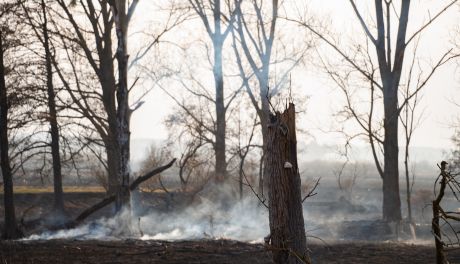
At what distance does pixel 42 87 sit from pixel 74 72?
4.16 metres

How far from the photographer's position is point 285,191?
6668 millimetres

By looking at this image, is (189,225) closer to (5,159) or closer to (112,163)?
(112,163)

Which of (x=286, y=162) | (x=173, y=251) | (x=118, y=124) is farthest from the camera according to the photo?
(x=118, y=124)

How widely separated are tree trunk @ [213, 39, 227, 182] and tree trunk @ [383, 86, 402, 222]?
9.03 metres

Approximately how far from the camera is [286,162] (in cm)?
664

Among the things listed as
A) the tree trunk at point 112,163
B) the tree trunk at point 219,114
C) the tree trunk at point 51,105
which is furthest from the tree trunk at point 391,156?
the tree trunk at point 51,105

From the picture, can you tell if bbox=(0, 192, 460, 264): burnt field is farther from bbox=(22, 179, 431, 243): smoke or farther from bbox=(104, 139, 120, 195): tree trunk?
bbox=(104, 139, 120, 195): tree trunk

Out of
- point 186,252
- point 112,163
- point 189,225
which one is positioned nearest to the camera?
point 186,252

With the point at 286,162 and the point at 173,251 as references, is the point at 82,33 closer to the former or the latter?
the point at 173,251

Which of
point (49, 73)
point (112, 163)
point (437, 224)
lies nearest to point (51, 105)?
point (49, 73)

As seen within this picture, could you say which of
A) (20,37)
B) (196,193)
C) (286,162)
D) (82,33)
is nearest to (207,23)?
(82,33)

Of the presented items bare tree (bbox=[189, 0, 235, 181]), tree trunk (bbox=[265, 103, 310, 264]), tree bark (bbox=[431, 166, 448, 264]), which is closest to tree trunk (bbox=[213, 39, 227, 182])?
bare tree (bbox=[189, 0, 235, 181])

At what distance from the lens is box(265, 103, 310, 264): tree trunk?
6652mm

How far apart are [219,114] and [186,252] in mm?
15147
